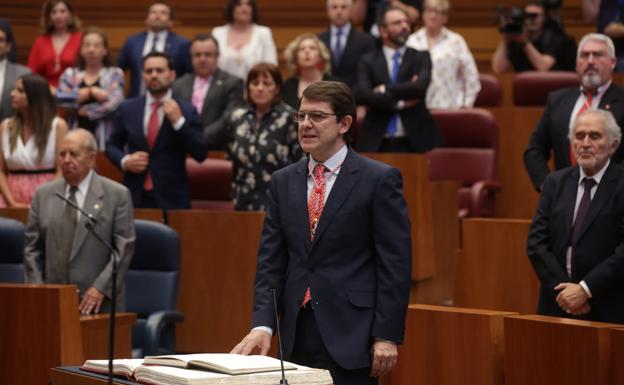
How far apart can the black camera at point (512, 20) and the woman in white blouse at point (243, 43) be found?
1207 mm

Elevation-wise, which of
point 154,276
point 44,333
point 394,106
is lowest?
point 44,333

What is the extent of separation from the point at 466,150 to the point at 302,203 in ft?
11.2

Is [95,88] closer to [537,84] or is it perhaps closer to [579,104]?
[537,84]

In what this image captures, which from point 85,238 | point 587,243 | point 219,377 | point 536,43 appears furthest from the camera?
point 536,43

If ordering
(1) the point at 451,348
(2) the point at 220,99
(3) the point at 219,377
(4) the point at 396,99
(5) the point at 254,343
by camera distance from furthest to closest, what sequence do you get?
(2) the point at 220,99 < (4) the point at 396,99 < (1) the point at 451,348 < (5) the point at 254,343 < (3) the point at 219,377

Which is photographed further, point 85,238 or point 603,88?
point 603,88

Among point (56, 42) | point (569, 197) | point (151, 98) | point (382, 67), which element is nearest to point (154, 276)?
point (151, 98)

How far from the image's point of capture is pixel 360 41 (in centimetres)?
620

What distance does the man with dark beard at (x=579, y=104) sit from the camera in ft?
14.1

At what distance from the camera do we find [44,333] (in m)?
3.78

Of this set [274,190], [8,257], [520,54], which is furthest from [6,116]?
[274,190]

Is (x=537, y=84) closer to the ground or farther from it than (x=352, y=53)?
closer to the ground

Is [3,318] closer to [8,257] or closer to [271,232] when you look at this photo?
[8,257]

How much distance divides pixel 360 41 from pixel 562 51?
119 centimetres
